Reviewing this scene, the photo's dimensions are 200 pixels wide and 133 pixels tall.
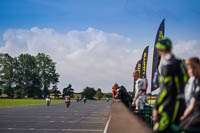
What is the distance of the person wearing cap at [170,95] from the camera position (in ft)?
11.3

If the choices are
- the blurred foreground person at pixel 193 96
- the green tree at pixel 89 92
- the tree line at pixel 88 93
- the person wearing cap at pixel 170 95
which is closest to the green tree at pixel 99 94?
the tree line at pixel 88 93

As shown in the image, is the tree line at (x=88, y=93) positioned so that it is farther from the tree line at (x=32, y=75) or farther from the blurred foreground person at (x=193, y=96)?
the blurred foreground person at (x=193, y=96)

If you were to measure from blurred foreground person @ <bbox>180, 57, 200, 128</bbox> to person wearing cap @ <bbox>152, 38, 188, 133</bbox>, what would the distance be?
0.11 m

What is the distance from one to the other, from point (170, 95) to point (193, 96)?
689 mm

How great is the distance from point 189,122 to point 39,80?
11086 centimetres

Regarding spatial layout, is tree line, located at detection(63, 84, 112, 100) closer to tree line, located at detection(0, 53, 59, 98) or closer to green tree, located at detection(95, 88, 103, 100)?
green tree, located at detection(95, 88, 103, 100)

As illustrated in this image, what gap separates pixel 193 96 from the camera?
4016 mm

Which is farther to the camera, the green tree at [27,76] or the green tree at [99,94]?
the green tree at [99,94]

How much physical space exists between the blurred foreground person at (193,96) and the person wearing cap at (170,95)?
0.36 feet

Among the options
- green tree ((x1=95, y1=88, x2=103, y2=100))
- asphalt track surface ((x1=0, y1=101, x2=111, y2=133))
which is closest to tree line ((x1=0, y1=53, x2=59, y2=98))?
green tree ((x1=95, y1=88, x2=103, y2=100))

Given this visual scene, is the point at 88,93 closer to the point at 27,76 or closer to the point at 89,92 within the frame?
the point at 89,92

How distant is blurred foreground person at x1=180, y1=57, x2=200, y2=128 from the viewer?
3355mm

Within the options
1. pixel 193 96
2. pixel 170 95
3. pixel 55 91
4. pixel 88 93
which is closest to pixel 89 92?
pixel 88 93

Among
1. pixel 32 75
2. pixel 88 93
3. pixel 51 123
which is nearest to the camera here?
pixel 51 123
